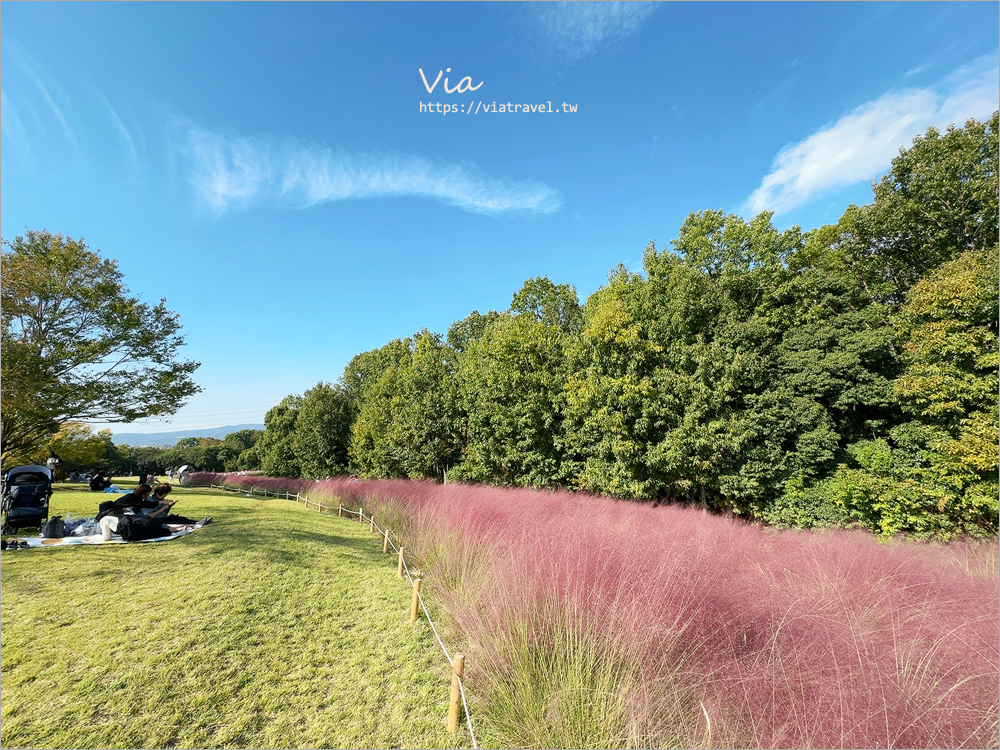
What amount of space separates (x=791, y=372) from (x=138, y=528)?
64.9 ft

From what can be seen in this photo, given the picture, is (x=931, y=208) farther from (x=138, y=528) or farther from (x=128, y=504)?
(x=128, y=504)

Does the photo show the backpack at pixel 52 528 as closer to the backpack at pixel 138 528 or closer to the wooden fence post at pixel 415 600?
the backpack at pixel 138 528

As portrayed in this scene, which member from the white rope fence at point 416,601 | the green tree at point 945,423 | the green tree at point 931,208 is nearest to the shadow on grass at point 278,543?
the white rope fence at point 416,601

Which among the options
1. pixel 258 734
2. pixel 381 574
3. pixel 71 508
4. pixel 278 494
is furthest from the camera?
pixel 278 494

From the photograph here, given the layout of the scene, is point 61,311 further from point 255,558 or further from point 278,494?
point 278,494

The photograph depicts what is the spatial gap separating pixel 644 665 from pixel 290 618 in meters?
3.99

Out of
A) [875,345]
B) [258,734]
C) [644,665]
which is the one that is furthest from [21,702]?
[875,345]

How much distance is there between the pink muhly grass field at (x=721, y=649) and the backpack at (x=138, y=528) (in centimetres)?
748

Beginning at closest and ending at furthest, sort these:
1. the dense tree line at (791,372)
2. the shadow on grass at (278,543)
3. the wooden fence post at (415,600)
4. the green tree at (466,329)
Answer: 1. the wooden fence post at (415,600)
2. the shadow on grass at (278,543)
3. the dense tree line at (791,372)
4. the green tree at (466,329)

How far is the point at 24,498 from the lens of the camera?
25.8 ft

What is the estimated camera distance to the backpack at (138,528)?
276 inches

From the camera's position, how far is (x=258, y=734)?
2.46m

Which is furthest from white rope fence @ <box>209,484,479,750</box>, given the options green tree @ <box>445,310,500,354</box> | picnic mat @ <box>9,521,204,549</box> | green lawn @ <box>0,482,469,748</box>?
green tree @ <box>445,310,500,354</box>

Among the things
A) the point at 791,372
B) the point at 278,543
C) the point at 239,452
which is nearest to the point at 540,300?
the point at 791,372
